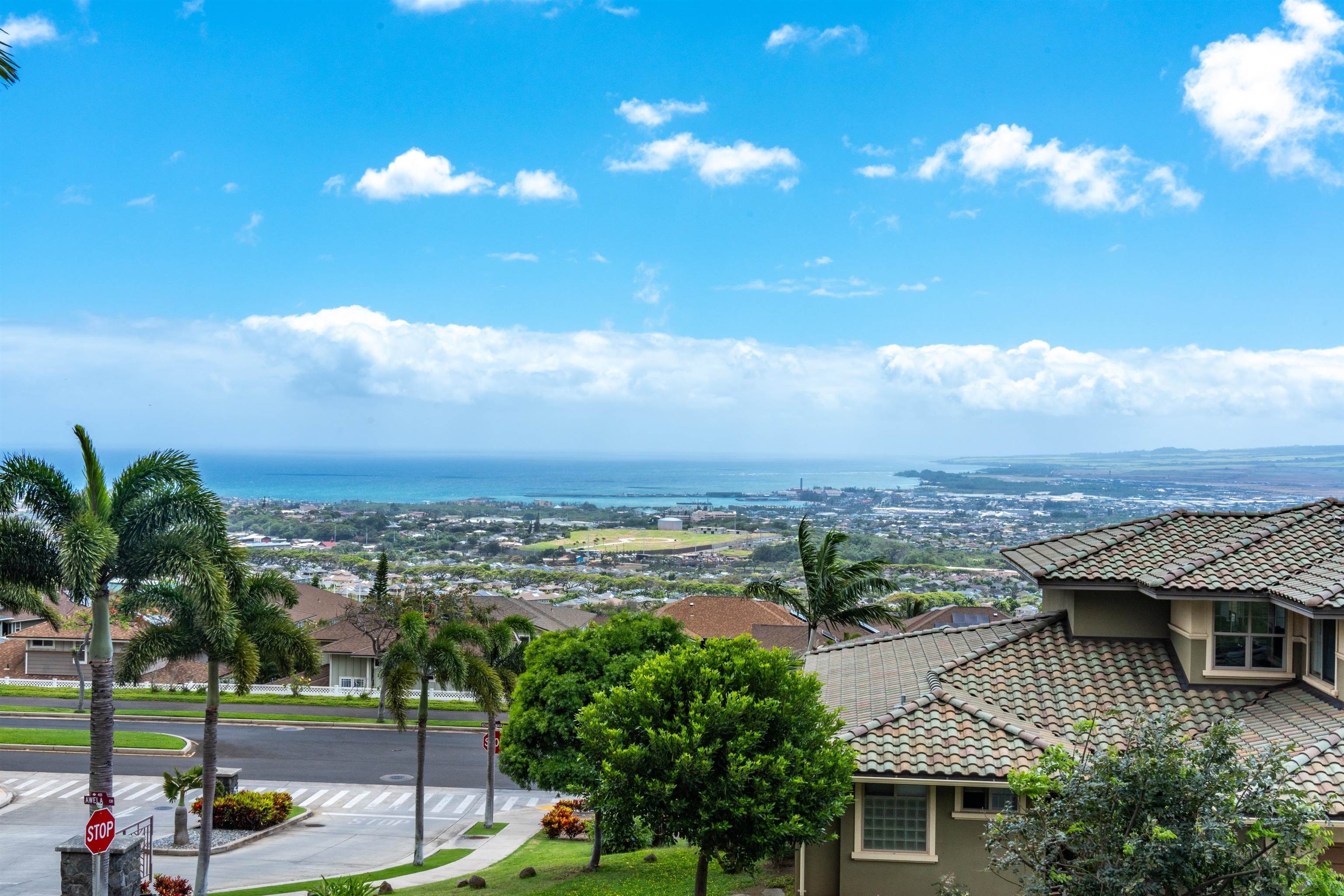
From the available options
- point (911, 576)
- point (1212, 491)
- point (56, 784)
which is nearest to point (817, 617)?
point (56, 784)

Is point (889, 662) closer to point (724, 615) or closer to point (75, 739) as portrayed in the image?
point (75, 739)

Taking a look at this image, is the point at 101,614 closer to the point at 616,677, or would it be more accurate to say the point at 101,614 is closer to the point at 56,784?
the point at 616,677

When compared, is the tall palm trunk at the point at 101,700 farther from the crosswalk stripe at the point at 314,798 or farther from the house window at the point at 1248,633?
the house window at the point at 1248,633

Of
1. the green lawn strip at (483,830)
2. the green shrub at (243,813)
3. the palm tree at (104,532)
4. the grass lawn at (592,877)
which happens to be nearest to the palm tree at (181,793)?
the green shrub at (243,813)

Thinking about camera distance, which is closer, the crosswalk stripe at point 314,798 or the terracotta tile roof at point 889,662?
the terracotta tile roof at point 889,662

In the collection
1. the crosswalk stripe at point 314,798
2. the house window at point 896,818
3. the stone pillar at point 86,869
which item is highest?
the house window at point 896,818

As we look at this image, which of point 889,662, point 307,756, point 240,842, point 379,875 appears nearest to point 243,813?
point 240,842

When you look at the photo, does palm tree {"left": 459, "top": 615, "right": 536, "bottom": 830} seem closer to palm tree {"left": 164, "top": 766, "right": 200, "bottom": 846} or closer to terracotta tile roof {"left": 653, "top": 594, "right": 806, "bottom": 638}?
palm tree {"left": 164, "top": 766, "right": 200, "bottom": 846}
